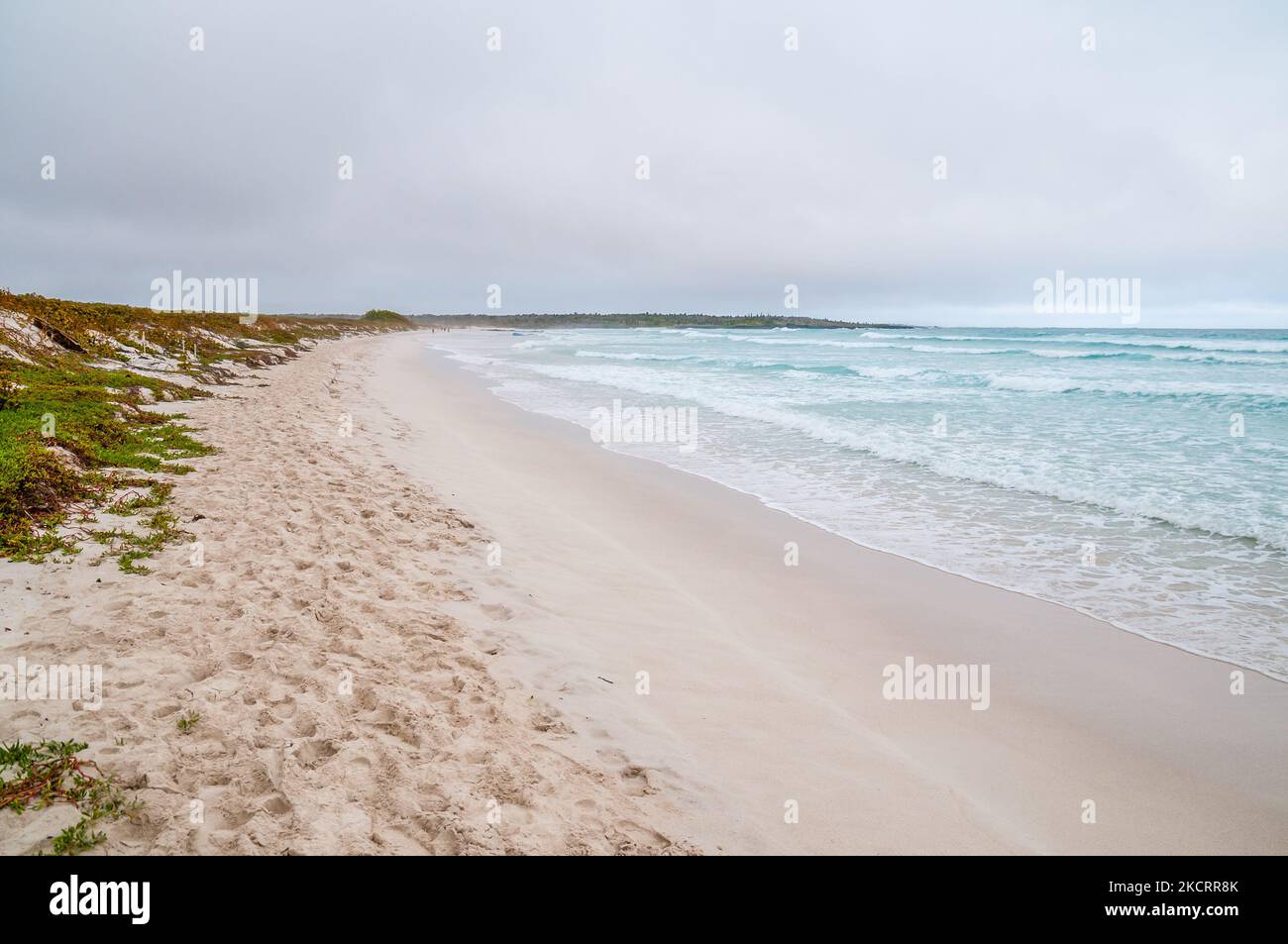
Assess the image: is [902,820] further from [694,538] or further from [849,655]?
[694,538]

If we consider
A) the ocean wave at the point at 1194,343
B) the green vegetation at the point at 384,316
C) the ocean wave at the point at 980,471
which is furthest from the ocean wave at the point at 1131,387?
the green vegetation at the point at 384,316

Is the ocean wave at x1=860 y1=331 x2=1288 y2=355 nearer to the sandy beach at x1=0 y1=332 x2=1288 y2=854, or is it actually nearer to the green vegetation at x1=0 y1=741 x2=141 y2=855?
the sandy beach at x1=0 y1=332 x2=1288 y2=854

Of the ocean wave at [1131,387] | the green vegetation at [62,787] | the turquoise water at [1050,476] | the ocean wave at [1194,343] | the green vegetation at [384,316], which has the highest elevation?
the green vegetation at [384,316]

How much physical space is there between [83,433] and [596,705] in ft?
32.3

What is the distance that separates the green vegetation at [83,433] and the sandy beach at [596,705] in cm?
56

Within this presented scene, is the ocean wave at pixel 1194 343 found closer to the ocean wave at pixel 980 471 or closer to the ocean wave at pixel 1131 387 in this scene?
the ocean wave at pixel 1131 387

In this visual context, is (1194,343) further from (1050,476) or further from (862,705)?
(862,705)

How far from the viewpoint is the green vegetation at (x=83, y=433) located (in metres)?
6.39

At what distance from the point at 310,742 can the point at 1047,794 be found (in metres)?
4.55

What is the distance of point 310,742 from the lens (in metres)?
3.68

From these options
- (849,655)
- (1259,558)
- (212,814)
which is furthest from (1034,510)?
(212,814)

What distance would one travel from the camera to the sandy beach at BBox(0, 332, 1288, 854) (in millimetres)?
3348

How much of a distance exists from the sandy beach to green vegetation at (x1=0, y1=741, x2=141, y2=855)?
0.09 metres

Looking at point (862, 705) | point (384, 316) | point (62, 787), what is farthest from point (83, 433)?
point (384, 316)
